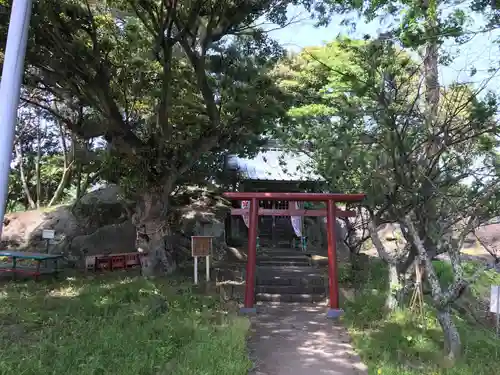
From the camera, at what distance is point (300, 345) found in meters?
7.89

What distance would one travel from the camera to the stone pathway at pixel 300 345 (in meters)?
6.66

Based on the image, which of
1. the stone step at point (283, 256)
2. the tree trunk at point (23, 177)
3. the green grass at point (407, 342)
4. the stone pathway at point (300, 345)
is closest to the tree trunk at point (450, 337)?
the green grass at point (407, 342)

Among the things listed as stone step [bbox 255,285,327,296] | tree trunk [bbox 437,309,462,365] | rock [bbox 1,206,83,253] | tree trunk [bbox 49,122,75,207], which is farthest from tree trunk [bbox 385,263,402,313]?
tree trunk [bbox 49,122,75,207]

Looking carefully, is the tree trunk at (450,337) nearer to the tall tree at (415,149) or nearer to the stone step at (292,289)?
the tall tree at (415,149)

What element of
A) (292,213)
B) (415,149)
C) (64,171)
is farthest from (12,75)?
(64,171)

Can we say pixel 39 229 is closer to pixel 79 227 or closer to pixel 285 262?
pixel 79 227

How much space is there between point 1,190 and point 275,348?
5.07 metres

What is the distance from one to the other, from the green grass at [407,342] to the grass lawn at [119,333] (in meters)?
2.09

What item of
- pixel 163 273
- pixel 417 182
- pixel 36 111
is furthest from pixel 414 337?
pixel 36 111

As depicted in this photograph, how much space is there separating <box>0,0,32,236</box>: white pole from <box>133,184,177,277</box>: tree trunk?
27.1 ft

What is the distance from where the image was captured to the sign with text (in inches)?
486

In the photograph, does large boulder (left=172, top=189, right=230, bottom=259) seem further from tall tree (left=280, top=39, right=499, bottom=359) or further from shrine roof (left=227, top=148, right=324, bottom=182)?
tall tree (left=280, top=39, right=499, bottom=359)

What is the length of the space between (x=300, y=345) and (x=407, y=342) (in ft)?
6.00

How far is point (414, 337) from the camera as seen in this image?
751cm
